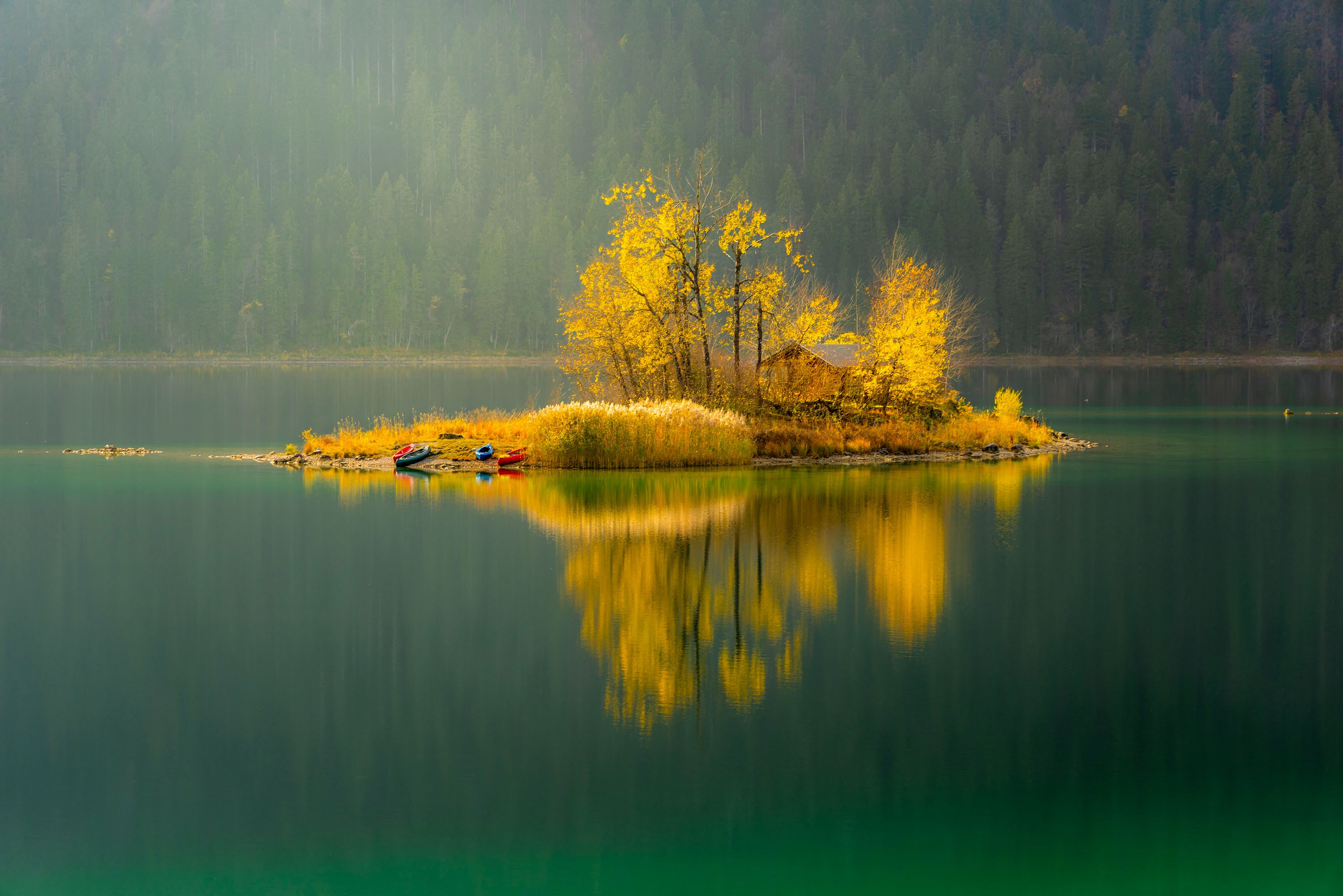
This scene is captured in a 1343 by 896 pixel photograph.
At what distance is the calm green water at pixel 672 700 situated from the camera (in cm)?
891

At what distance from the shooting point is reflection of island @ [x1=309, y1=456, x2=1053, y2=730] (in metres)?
13.4

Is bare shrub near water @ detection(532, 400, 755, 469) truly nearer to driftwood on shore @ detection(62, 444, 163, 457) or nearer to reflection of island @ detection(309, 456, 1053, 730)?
reflection of island @ detection(309, 456, 1053, 730)

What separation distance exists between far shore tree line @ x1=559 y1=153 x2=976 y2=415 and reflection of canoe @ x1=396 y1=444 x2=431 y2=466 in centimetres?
636

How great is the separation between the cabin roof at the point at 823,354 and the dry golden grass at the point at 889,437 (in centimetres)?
213

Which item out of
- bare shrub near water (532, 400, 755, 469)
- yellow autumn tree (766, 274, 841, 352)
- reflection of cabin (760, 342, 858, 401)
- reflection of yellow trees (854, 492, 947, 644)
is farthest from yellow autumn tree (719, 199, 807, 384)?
reflection of yellow trees (854, 492, 947, 644)

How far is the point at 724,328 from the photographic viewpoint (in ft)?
136

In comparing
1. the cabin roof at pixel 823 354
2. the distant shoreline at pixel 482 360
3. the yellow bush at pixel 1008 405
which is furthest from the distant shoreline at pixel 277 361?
the cabin roof at pixel 823 354

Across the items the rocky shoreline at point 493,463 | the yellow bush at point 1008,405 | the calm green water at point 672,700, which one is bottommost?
the calm green water at point 672,700

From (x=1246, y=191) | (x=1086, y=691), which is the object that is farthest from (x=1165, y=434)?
(x=1246, y=191)

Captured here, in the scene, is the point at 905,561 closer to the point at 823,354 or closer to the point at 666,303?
the point at 666,303

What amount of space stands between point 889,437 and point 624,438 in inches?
390

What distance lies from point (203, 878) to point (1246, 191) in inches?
7951

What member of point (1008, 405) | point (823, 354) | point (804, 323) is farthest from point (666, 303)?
point (1008, 405)

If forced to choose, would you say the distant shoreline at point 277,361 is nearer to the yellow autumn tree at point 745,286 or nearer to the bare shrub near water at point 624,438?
the yellow autumn tree at point 745,286
